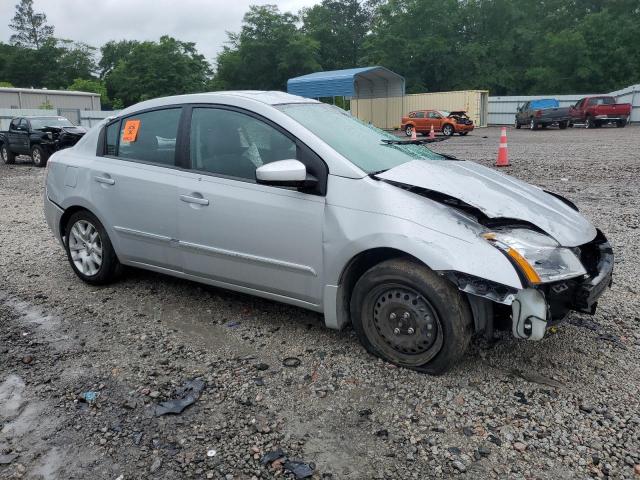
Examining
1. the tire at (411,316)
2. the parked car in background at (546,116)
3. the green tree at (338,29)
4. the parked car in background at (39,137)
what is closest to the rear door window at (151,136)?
the tire at (411,316)

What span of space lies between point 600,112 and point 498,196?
2958cm

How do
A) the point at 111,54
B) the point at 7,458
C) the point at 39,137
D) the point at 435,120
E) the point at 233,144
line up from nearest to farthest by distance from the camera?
the point at 7,458
the point at 233,144
the point at 39,137
the point at 435,120
the point at 111,54

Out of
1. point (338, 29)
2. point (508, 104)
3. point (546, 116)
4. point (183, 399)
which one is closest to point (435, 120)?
point (546, 116)

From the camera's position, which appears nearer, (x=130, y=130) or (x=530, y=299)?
(x=530, y=299)

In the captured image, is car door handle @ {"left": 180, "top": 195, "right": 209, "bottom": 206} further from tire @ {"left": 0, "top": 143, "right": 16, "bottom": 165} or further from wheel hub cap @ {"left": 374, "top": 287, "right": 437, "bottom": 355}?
tire @ {"left": 0, "top": 143, "right": 16, "bottom": 165}

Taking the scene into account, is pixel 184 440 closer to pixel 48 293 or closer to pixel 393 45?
pixel 48 293

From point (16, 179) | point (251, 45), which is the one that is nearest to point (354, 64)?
point (251, 45)

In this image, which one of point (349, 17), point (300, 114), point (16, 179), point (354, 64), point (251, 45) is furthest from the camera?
point (349, 17)

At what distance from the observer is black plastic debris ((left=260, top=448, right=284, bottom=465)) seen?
259 cm

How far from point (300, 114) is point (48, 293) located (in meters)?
2.82

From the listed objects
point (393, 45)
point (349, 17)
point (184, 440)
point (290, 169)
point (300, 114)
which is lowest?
point (184, 440)

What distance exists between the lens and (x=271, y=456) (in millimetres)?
2627

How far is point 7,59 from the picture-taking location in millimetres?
73562

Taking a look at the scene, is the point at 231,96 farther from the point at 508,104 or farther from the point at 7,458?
the point at 508,104
